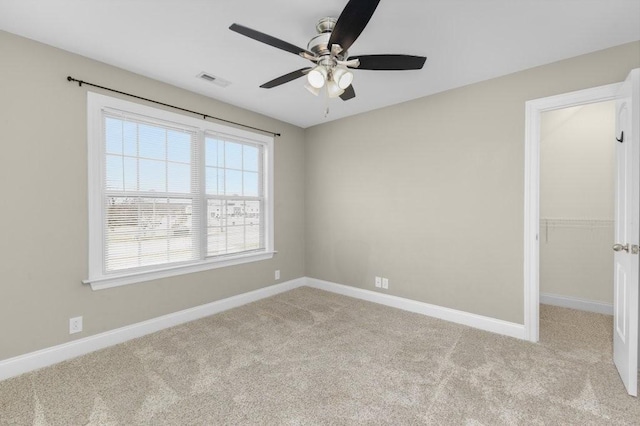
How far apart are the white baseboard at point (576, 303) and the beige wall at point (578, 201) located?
48 mm

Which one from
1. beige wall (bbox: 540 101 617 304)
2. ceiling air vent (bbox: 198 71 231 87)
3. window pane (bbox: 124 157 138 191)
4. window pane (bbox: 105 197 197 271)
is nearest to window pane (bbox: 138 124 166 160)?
window pane (bbox: 124 157 138 191)

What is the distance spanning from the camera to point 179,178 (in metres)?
3.13

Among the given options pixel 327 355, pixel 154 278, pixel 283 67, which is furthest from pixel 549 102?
pixel 154 278

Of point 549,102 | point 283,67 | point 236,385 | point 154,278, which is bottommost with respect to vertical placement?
point 236,385

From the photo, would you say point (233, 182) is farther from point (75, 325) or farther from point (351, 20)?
point (351, 20)

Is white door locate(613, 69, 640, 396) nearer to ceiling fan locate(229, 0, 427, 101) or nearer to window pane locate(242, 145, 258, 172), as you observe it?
ceiling fan locate(229, 0, 427, 101)

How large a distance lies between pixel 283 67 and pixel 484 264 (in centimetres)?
275

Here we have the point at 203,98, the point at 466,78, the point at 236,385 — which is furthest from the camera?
the point at 203,98

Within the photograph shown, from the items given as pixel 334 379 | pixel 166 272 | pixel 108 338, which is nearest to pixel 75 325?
pixel 108 338

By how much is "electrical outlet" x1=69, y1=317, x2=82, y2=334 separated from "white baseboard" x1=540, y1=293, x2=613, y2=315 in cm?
500

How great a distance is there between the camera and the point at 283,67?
2.62 m

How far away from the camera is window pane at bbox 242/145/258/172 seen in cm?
381

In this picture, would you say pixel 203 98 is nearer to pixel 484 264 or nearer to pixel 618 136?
pixel 484 264

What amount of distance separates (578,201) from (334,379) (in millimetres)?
3566
